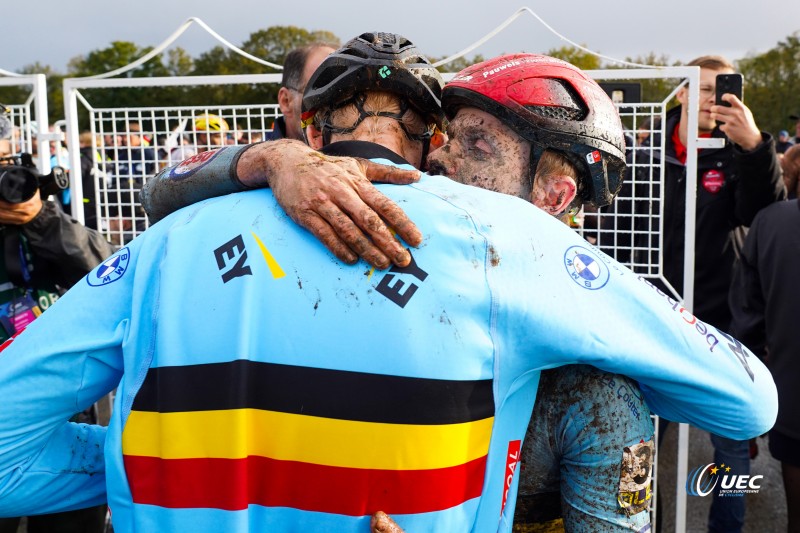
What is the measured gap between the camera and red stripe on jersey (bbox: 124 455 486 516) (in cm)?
130

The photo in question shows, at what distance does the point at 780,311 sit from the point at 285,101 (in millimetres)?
2864

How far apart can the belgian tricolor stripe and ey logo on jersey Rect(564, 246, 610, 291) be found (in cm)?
25

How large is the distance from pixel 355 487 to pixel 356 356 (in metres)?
0.23

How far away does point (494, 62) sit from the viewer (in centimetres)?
197

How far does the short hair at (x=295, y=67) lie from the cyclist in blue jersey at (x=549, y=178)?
221 centimetres

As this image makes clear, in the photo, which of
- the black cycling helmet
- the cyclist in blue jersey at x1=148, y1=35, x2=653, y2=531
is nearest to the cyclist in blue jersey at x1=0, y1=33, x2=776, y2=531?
the cyclist in blue jersey at x1=148, y1=35, x2=653, y2=531

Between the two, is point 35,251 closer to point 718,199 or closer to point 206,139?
point 206,139

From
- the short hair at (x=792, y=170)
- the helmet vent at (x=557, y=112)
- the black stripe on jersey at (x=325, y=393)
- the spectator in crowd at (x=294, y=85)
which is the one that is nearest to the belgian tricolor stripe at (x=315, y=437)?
the black stripe on jersey at (x=325, y=393)

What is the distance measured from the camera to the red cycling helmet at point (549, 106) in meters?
1.85

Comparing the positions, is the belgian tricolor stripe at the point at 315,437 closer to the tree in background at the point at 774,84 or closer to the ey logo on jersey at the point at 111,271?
the ey logo on jersey at the point at 111,271

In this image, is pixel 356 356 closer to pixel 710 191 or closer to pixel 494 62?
pixel 494 62

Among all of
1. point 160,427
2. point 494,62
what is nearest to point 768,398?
point 494,62

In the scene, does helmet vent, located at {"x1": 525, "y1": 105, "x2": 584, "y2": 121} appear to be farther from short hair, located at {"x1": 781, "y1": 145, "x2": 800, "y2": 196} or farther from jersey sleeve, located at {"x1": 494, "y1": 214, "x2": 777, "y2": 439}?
short hair, located at {"x1": 781, "y1": 145, "x2": 800, "y2": 196}

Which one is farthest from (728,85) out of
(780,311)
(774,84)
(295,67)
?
(774,84)
